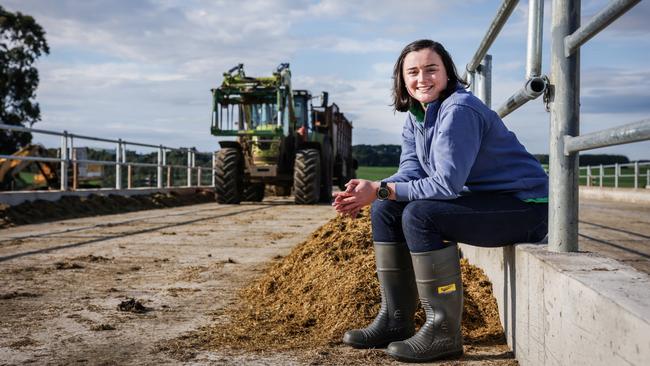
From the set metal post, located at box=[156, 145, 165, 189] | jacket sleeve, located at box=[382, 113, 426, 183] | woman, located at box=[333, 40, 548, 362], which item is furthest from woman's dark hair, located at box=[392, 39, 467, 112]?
metal post, located at box=[156, 145, 165, 189]

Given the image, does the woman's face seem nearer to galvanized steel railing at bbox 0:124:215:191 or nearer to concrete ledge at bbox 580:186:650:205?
galvanized steel railing at bbox 0:124:215:191

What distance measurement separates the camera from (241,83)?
14164 millimetres

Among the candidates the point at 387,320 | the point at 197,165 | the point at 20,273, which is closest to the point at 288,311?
the point at 387,320

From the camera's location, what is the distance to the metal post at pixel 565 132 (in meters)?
2.01

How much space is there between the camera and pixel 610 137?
1.64 m

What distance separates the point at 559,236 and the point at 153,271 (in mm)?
3157

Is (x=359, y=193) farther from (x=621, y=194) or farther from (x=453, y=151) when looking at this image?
(x=621, y=194)

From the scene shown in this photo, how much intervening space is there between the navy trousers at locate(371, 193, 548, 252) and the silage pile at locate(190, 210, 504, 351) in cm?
49

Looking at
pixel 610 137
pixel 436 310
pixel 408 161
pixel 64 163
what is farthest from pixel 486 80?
pixel 64 163

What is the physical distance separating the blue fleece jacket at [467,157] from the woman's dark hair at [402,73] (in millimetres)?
76

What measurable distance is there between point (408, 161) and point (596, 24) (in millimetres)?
1130

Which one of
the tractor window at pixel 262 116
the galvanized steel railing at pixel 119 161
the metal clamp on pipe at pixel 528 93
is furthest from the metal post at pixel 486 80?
the tractor window at pixel 262 116

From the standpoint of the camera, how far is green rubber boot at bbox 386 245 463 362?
90.4 inches

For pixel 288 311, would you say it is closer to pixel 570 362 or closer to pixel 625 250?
pixel 570 362
